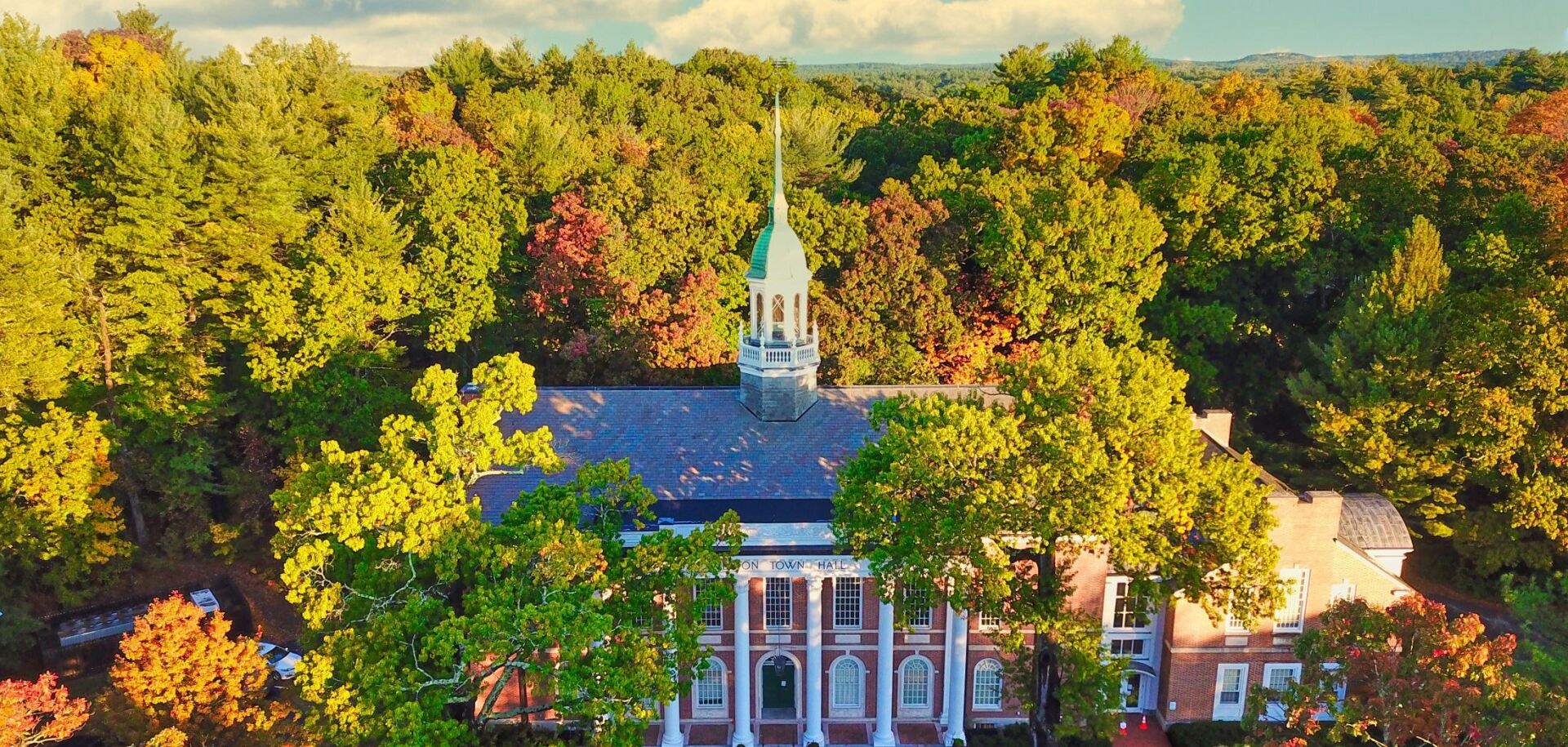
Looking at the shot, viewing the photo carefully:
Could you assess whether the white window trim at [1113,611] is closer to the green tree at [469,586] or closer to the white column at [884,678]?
the white column at [884,678]

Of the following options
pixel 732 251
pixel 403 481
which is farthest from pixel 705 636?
pixel 732 251

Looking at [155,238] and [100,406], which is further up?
[155,238]

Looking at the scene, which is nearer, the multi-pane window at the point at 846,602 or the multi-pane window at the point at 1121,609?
the multi-pane window at the point at 846,602

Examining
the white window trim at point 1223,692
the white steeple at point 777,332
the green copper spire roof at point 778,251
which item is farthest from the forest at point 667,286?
the green copper spire roof at point 778,251

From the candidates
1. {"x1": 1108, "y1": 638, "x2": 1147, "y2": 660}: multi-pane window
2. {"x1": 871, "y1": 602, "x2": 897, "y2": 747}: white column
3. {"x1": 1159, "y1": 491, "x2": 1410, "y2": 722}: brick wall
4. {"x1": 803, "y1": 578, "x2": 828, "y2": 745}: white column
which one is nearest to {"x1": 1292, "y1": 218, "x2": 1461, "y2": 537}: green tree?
{"x1": 1159, "y1": 491, "x2": 1410, "y2": 722}: brick wall

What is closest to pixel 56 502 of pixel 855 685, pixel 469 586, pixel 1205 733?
pixel 469 586

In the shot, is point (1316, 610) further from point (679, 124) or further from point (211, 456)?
point (679, 124)
